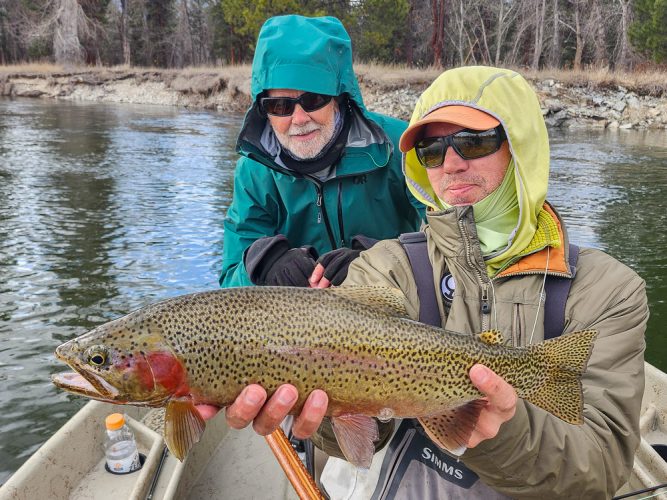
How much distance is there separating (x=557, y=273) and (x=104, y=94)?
148 feet

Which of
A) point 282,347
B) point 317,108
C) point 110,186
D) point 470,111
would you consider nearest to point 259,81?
point 317,108

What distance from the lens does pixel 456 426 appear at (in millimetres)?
2113

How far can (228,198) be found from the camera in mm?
14688

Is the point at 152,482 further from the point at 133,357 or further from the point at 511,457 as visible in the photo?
the point at 511,457

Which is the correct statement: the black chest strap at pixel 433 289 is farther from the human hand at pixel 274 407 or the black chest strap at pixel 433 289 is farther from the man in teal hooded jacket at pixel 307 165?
the man in teal hooded jacket at pixel 307 165

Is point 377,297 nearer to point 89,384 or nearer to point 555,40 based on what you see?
point 89,384

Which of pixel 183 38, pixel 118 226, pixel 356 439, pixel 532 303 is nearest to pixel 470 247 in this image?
pixel 532 303

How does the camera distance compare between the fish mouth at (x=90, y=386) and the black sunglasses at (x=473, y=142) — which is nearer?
the fish mouth at (x=90, y=386)

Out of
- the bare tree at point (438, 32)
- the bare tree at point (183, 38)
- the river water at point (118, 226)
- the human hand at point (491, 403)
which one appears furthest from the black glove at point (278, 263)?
the bare tree at point (183, 38)

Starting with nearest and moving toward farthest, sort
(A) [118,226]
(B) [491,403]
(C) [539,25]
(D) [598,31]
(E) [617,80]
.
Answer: (B) [491,403] → (A) [118,226] → (E) [617,80] → (D) [598,31] → (C) [539,25]

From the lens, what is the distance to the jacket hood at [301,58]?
3.71 metres

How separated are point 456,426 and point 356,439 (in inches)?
15.0

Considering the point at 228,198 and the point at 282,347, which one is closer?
the point at 282,347

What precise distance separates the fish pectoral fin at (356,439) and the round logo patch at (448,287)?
66cm
